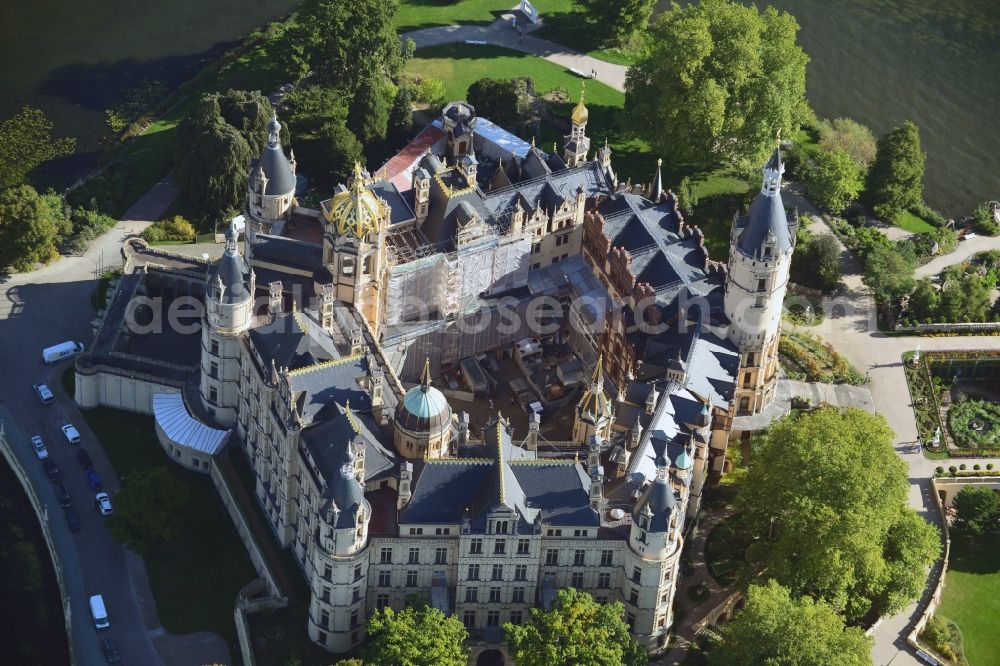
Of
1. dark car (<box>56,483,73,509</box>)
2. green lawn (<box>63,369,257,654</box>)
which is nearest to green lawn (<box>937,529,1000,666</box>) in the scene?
green lawn (<box>63,369,257,654</box>)

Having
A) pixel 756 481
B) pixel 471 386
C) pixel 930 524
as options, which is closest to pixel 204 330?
pixel 471 386

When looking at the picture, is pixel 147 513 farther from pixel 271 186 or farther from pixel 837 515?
pixel 837 515

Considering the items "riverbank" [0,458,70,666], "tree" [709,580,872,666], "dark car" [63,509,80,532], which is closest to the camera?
"tree" [709,580,872,666]

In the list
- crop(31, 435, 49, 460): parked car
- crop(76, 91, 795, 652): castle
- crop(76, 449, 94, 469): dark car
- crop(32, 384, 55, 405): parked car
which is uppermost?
crop(76, 91, 795, 652): castle

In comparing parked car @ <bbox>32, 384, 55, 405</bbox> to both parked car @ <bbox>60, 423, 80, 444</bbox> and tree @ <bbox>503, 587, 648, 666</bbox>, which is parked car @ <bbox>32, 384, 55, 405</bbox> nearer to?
parked car @ <bbox>60, 423, 80, 444</bbox>

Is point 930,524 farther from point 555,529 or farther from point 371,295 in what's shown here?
point 371,295
